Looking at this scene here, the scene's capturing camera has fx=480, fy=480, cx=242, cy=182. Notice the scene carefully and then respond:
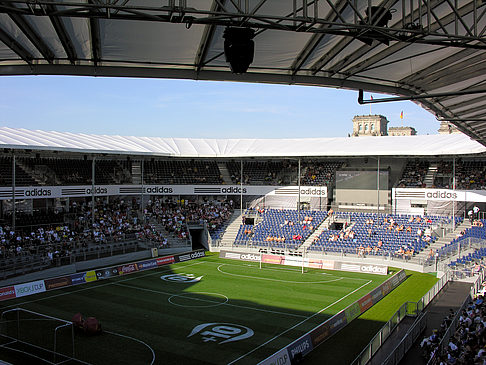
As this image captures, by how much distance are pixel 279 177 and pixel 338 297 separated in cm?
2588

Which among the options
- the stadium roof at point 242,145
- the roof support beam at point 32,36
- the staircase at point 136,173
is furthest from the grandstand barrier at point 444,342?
→ the staircase at point 136,173

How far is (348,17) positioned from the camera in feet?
32.7

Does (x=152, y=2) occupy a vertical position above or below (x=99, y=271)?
above

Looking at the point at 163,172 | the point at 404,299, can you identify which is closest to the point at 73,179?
the point at 163,172

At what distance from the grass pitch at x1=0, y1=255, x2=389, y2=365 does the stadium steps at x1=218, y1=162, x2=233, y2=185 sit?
56.2 ft

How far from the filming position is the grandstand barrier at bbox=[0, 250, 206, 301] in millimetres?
26406

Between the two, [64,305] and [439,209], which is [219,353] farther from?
[439,209]

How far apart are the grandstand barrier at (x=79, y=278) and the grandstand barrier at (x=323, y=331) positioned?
16687 millimetres

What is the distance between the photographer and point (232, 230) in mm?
47438

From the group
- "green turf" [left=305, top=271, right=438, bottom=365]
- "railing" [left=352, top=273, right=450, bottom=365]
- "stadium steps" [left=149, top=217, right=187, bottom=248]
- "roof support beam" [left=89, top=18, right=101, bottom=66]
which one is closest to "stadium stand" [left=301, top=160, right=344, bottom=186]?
"stadium steps" [left=149, top=217, right=187, bottom=248]

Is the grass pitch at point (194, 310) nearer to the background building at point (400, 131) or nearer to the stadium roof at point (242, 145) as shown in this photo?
the stadium roof at point (242, 145)

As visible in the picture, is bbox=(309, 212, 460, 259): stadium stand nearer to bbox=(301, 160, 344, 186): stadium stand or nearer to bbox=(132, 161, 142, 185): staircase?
bbox=(301, 160, 344, 186): stadium stand

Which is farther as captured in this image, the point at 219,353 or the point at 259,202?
the point at 259,202

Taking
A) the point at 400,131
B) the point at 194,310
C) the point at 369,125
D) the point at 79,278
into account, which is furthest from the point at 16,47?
the point at 400,131
